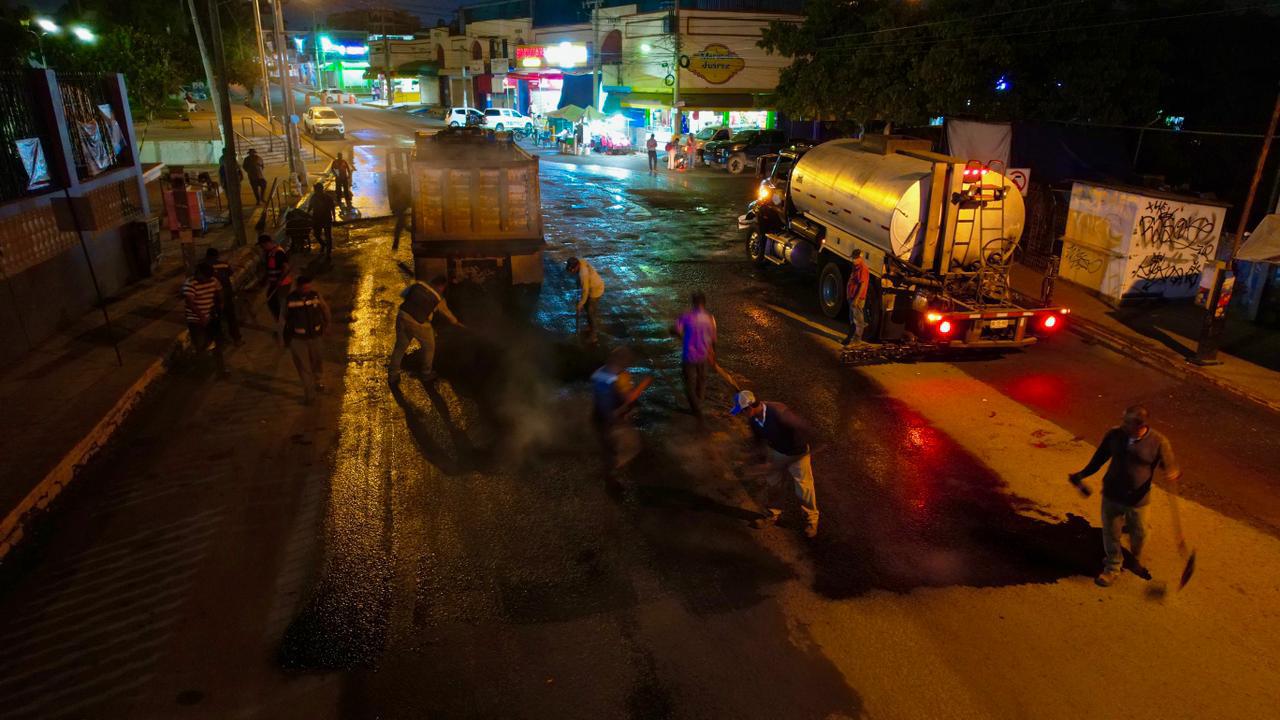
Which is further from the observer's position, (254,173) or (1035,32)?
(254,173)

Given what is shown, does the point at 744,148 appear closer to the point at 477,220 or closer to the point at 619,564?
the point at 477,220

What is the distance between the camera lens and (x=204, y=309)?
10.1 metres

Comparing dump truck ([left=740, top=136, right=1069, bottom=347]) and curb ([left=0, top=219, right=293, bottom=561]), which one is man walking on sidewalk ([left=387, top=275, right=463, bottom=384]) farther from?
dump truck ([left=740, top=136, right=1069, bottom=347])

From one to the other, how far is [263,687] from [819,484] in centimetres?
528

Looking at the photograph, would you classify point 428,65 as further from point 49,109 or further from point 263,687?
point 263,687

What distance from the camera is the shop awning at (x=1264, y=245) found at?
11242 millimetres

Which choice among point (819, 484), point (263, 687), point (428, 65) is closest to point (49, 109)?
point (263, 687)

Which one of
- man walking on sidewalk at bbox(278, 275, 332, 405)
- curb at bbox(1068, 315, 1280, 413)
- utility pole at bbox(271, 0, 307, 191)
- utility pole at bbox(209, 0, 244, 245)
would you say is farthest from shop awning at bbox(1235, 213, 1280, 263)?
utility pole at bbox(271, 0, 307, 191)

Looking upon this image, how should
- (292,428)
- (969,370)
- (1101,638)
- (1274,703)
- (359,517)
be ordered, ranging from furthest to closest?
(969,370) < (292,428) < (359,517) < (1101,638) < (1274,703)

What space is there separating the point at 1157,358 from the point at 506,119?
4595cm

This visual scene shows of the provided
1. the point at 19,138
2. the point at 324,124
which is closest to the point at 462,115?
the point at 324,124

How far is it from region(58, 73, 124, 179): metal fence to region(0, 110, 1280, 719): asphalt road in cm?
571

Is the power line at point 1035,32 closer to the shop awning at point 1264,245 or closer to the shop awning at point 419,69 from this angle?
the shop awning at point 1264,245

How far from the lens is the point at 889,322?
11836mm
